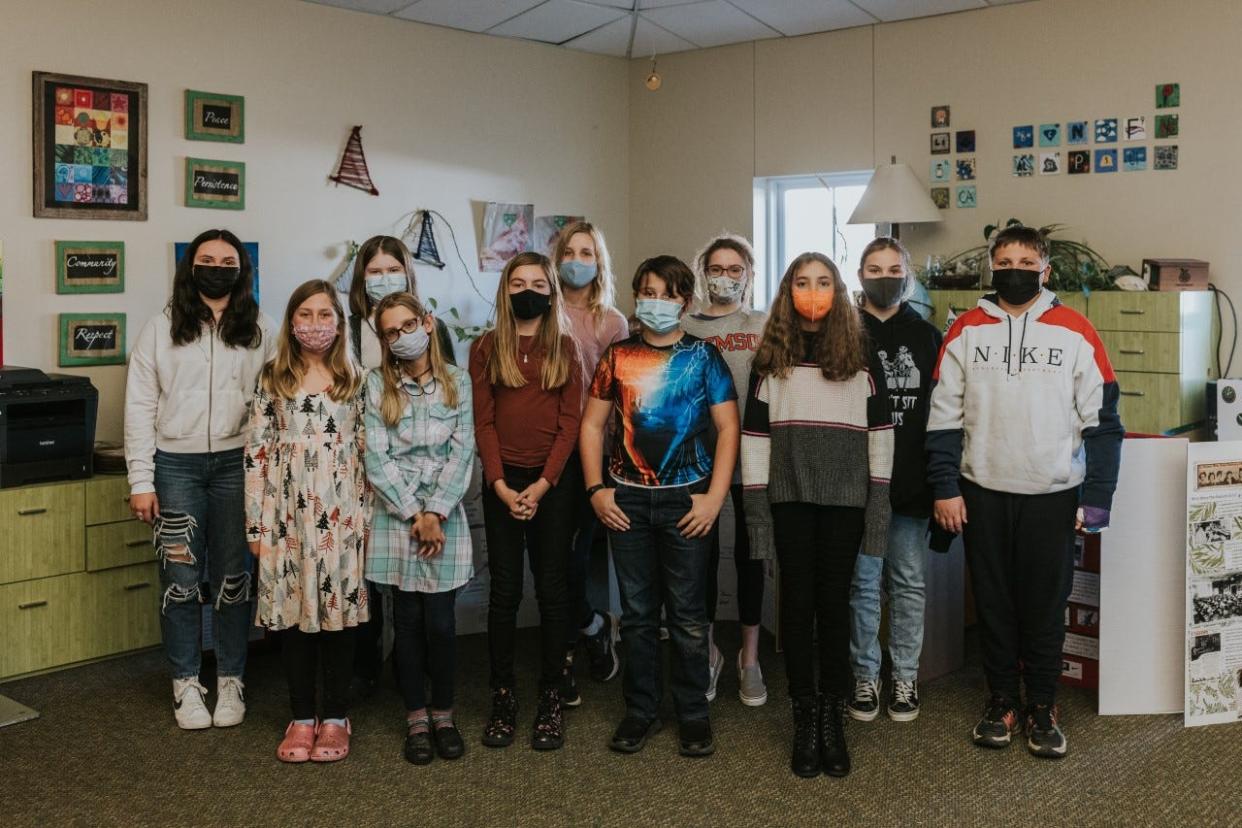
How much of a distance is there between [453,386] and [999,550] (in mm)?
1490

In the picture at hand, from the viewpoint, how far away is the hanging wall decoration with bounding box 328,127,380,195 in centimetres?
499

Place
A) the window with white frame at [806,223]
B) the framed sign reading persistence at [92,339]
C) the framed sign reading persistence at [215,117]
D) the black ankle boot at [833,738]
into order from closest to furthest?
the black ankle boot at [833,738]
the framed sign reading persistence at [92,339]
the framed sign reading persistence at [215,117]
the window with white frame at [806,223]

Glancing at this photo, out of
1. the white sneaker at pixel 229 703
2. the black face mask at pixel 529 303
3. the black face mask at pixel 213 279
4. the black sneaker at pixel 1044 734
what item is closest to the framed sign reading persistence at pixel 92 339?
the black face mask at pixel 213 279

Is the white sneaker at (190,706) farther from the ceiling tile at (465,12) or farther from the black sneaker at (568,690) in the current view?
the ceiling tile at (465,12)

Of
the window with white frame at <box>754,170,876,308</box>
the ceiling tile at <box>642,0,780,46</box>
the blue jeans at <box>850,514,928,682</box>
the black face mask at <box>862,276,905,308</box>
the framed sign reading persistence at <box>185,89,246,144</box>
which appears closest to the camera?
the black face mask at <box>862,276,905,308</box>

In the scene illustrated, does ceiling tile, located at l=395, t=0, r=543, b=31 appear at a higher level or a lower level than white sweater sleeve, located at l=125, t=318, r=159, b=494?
higher

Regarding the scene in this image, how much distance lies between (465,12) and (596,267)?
214 centimetres

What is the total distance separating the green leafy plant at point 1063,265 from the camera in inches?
180

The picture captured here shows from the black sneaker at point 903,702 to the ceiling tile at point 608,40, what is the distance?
3.24m

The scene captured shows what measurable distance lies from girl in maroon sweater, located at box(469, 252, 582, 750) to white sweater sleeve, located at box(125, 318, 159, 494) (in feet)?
2.96

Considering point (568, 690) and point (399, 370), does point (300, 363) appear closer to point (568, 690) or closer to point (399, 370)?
point (399, 370)

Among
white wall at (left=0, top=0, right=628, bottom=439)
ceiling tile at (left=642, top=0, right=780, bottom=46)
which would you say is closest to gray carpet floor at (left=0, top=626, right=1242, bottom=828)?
white wall at (left=0, top=0, right=628, bottom=439)

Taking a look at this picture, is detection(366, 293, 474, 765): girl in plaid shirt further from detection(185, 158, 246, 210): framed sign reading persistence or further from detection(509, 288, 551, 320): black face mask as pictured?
detection(185, 158, 246, 210): framed sign reading persistence

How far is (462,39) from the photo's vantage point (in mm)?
5414
